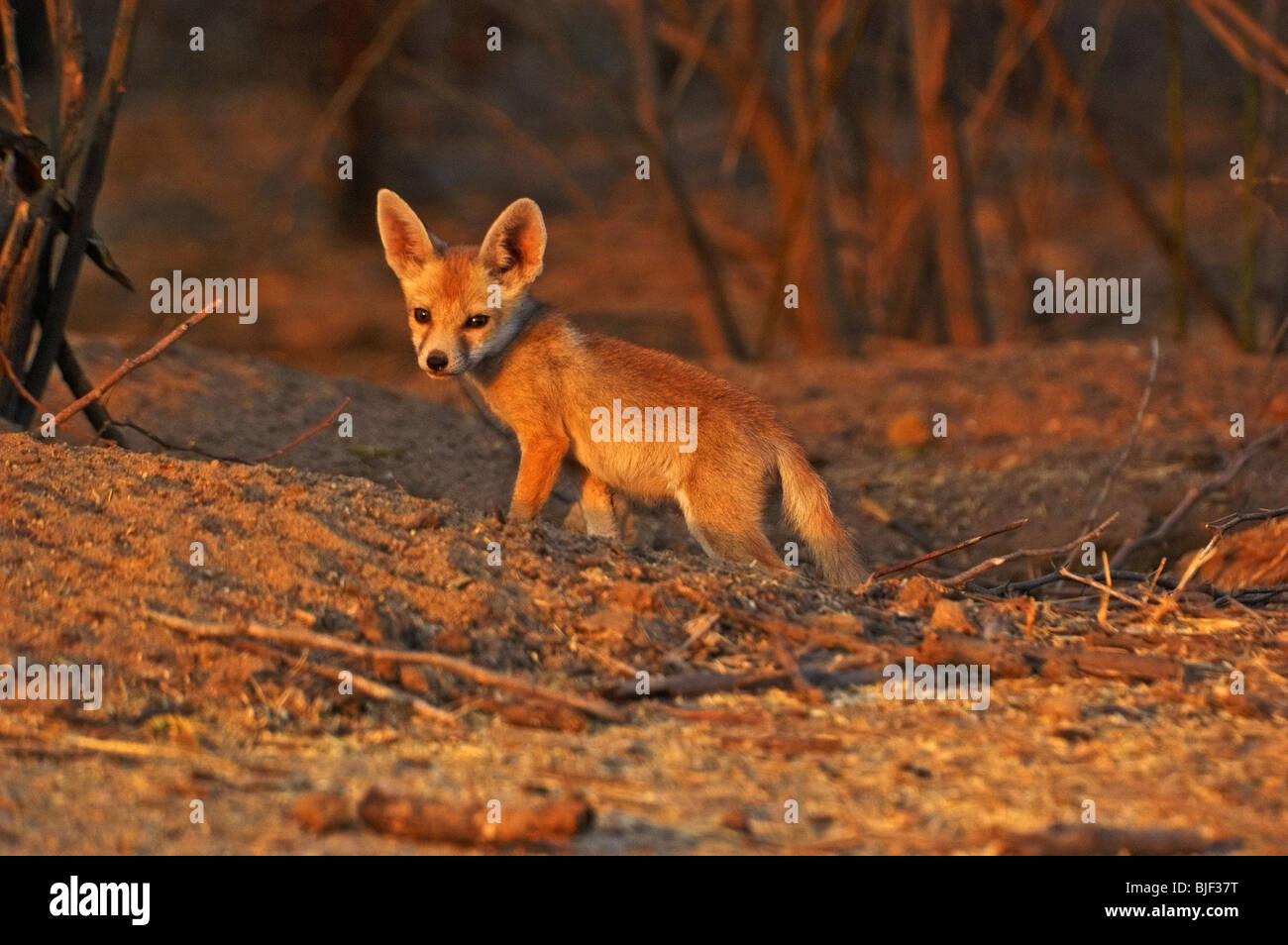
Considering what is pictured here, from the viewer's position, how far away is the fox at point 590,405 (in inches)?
222

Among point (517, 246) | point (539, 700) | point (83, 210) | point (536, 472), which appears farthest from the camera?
point (517, 246)

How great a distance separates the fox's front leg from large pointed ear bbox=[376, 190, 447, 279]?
1039mm

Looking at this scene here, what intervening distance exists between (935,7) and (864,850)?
968 centimetres

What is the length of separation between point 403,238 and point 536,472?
1.29 m

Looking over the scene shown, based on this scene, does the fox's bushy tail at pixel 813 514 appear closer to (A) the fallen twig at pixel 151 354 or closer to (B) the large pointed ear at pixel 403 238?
(B) the large pointed ear at pixel 403 238

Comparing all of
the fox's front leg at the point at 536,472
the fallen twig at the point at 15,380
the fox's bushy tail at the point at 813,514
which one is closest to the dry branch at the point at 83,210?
the fallen twig at the point at 15,380

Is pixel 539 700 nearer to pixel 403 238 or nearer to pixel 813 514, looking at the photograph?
pixel 813 514

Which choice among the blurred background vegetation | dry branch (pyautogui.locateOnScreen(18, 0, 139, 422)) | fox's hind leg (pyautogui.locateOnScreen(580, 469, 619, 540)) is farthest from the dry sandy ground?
the blurred background vegetation

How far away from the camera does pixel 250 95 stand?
2634cm

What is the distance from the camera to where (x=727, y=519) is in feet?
18.4

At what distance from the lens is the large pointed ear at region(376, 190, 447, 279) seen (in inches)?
243

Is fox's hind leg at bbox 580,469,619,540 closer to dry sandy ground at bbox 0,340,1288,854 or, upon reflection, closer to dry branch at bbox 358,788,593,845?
dry sandy ground at bbox 0,340,1288,854

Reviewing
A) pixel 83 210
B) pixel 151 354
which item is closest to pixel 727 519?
pixel 151 354
